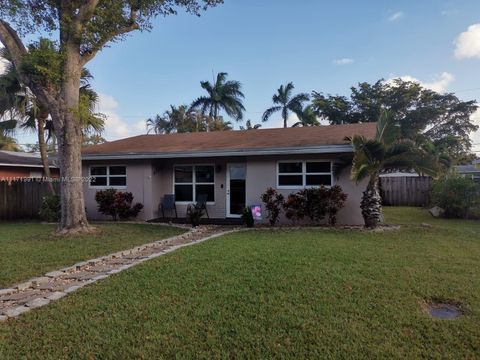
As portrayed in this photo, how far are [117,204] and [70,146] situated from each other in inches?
148

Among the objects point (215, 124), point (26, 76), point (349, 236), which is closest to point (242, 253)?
point (349, 236)


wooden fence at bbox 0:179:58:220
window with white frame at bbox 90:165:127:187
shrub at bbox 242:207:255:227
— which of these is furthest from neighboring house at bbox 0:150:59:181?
shrub at bbox 242:207:255:227

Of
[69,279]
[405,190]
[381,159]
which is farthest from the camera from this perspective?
[405,190]

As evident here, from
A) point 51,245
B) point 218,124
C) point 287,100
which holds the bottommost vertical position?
point 51,245

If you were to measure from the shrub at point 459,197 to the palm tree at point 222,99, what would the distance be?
21061mm

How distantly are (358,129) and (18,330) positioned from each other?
1244cm

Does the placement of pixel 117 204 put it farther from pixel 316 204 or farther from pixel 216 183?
pixel 316 204

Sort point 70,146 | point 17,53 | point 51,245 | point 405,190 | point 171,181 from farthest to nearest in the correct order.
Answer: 1. point 405,190
2. point 171,181
3. point 70,146
4. point 17,53
5. point 51,245

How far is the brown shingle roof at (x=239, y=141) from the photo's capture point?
12.4 m

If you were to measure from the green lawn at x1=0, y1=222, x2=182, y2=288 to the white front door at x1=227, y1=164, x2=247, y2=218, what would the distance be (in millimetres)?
2875

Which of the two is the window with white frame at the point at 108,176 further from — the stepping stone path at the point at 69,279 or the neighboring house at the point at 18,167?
the stepping stone path at the point at 69,279

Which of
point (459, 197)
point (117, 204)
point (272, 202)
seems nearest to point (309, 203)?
point (272, 202)

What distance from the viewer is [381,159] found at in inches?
411

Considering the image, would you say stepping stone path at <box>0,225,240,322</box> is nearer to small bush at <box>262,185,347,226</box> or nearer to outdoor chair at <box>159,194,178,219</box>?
small bush at <box>262,185,347,226</box>
